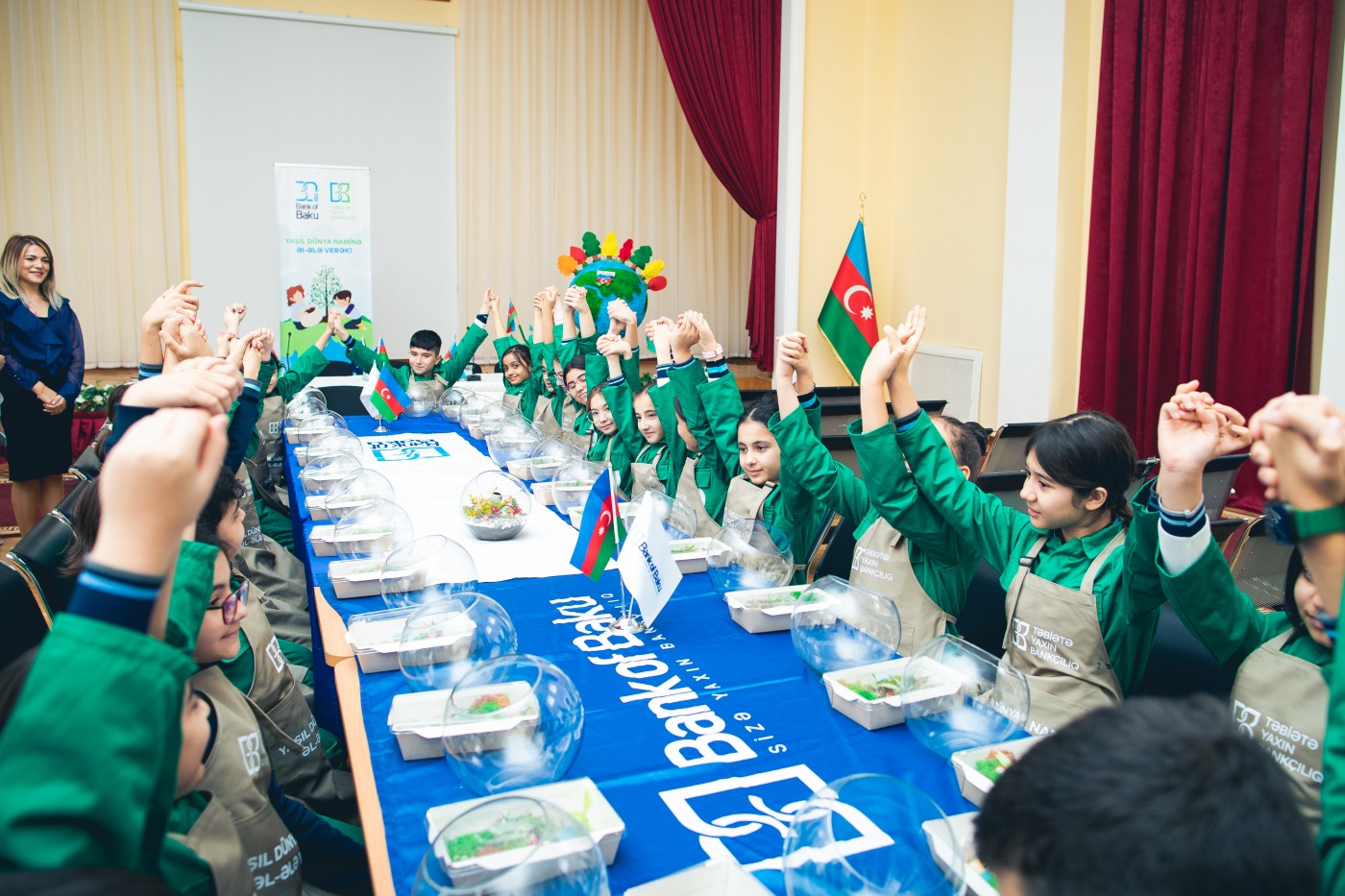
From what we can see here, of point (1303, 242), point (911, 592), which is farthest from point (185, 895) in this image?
point (1303, 242)

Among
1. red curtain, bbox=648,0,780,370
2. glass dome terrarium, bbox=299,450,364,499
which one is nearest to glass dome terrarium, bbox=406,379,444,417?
glass dome terrarium, bbox=299,450,364,499

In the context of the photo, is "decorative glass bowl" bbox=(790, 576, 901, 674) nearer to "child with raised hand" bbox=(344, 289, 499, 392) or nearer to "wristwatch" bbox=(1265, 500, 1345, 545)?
"wristwatch" bbox=(1265, 500, 1345, 545)

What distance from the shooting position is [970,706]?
1.57 m

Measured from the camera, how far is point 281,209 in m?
8.23

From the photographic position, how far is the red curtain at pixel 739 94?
8172 mm

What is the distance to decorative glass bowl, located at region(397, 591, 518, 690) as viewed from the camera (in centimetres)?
174

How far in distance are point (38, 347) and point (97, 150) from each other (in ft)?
12.2

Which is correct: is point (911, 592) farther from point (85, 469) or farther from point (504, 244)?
point (504, 244)

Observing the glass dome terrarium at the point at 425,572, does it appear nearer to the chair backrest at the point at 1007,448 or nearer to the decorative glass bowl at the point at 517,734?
the decorative glass bowl at the point at 517,734

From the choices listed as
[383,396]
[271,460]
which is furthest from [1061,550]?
[271,460]

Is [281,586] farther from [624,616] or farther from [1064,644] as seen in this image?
[1064,644]

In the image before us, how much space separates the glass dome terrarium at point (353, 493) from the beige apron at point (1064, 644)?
1.95 m

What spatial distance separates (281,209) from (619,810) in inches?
314

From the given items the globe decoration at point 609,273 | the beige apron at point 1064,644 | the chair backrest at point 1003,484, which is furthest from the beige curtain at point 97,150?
the beige apron at point 1064,644
